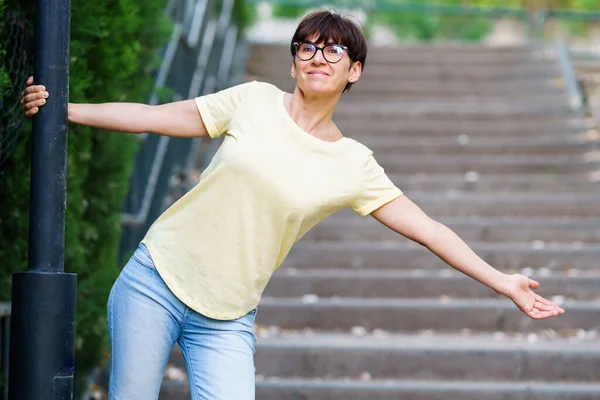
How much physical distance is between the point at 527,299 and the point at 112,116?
140cm

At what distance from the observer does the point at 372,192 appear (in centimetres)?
304

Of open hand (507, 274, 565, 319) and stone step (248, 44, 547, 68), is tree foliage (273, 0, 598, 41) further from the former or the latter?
open hand (507, 274, 565, 319)

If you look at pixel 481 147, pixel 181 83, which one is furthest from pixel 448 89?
pixel 181 83

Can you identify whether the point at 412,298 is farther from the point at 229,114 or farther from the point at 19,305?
the point at 19,305

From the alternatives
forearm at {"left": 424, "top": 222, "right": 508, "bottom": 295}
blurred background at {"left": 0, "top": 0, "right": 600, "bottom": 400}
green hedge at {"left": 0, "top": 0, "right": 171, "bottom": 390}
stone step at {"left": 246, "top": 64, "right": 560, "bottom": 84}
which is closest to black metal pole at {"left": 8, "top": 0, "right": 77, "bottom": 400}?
blurred background at {"left": 0, "top": 0, "right": 600, "bottom": 400}

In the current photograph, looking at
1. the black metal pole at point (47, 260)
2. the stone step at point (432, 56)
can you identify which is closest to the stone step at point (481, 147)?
the stone step at point (432, 56)

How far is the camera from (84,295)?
14.7 feet

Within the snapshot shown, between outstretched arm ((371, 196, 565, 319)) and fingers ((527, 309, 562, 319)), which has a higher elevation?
outstretched arm ((371, 196, 565, 319))

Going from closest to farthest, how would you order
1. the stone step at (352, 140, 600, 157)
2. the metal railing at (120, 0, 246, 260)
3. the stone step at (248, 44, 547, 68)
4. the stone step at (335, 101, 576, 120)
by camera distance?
the metal railing at (120, 0, 246, 260) < the stone step at (352, 140, 600, 157) < the stone step at (335, 101, 576, 120) < the stone step at (248, 44, 547, 68)

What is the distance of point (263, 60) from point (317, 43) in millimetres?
9009

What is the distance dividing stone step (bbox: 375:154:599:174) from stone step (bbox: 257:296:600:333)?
8.90 ft

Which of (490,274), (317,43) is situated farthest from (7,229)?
(490,274)

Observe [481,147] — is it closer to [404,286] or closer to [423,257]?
[423,257]

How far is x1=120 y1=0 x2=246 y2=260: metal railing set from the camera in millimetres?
6379
